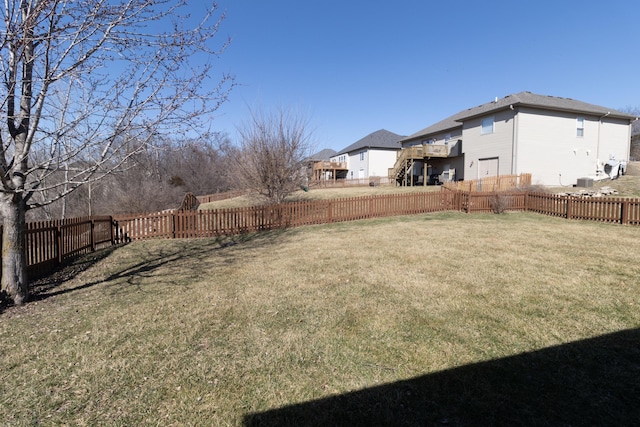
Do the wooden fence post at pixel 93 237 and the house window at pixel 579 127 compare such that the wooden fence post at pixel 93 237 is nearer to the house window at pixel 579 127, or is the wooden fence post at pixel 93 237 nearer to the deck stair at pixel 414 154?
the deck stair at pixel 414 154

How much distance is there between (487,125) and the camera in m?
23.5

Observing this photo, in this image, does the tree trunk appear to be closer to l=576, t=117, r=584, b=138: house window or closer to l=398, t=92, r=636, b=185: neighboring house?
l=398, t=92, r=636, b=185: neighboring house

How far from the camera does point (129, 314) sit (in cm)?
458

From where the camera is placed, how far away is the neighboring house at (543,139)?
2114 cm

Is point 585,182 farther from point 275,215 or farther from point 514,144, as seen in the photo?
point 275,215

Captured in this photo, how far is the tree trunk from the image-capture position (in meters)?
4.99

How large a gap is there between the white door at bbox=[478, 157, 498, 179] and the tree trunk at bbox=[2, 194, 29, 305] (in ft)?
82.8

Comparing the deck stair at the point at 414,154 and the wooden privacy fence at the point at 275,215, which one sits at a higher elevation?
the deck stair at the point at 414,154

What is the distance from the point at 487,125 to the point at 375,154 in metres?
20.6

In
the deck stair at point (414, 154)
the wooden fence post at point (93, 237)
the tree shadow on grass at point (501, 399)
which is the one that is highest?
the deck stair at point (414, 154)

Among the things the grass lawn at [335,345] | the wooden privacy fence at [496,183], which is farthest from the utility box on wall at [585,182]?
the grass lawn at [335,345]

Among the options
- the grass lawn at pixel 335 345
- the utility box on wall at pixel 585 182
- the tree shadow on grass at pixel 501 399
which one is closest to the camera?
the tree shadow on grass at pixel 501 399

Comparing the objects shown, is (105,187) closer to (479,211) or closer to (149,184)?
(149,184)

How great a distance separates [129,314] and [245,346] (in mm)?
2151
